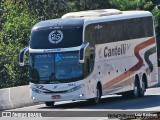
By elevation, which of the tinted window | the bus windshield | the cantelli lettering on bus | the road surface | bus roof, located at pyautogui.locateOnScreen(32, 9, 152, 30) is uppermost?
bus roof, located at pyautogui.locateOnScreen(32, 9, 152, 30)

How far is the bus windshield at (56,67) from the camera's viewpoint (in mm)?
27516

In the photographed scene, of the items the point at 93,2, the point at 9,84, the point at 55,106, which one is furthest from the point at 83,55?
the point at 93,2

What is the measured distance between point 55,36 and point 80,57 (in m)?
1.63

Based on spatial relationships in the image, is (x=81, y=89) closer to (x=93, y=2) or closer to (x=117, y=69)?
(x=117, y=69)

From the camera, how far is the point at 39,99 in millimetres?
28109

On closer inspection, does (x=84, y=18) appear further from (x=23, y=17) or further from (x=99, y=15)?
(x=23, y=17)

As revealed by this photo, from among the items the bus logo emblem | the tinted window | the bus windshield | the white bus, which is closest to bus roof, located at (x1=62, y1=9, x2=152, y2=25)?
the white bus

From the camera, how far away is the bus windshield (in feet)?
90.3

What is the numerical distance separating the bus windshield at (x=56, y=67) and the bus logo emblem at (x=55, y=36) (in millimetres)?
560

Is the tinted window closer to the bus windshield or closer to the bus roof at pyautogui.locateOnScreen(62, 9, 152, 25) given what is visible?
the bus windshield

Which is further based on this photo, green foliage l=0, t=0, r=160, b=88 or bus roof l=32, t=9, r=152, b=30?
green foliage l=0, t=0, r=160, b=88

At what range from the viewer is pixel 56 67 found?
27.7m

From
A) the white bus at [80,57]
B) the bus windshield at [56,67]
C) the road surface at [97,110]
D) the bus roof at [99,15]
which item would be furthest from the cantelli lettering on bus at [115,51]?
the bus windshield at [56,67]

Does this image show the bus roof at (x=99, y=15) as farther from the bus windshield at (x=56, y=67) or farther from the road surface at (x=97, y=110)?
the road surface at (x=97, y=110)
